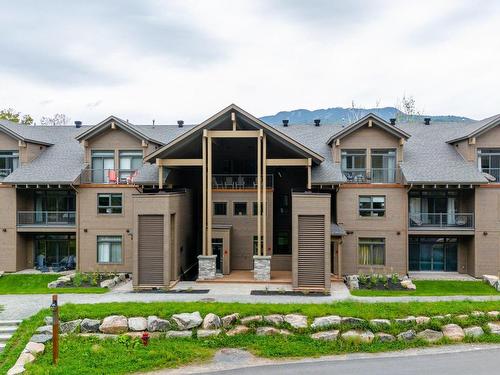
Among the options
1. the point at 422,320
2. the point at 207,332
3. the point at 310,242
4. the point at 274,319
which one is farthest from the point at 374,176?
the point at 207,332

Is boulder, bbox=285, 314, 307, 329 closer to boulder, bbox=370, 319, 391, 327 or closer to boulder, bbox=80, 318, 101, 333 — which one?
boulder, bbox=370, 319, 391, 327

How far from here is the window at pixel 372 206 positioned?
2434 cm

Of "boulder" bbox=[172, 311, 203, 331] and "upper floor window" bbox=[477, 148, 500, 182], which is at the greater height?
"upper floor window" bbox=[477, 148, 500, 182]

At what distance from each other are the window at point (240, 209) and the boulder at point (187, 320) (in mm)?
9799

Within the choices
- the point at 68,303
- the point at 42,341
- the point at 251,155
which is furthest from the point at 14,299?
the point at 251,155

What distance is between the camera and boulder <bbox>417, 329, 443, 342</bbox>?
14.2 m

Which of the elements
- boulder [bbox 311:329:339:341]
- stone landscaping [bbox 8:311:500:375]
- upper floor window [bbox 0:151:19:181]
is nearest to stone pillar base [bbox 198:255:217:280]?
stone landscaping [bbox 8:311:500:375]

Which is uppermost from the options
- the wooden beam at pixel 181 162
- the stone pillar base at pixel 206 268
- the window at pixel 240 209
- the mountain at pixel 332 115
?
the mountain at pixel 332 115

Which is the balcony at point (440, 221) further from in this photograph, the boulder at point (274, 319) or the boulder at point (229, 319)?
the boulder at point (229, 319)

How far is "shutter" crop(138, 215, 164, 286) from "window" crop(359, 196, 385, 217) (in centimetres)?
1105

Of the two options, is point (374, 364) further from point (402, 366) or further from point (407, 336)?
A: point (407, 336)

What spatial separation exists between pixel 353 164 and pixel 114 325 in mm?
15764

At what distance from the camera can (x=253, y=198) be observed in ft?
79.0

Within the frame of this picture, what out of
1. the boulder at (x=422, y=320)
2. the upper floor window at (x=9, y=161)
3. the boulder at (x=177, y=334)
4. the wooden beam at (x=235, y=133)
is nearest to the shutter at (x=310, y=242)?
the wooden beam at (x=235, y=133)
